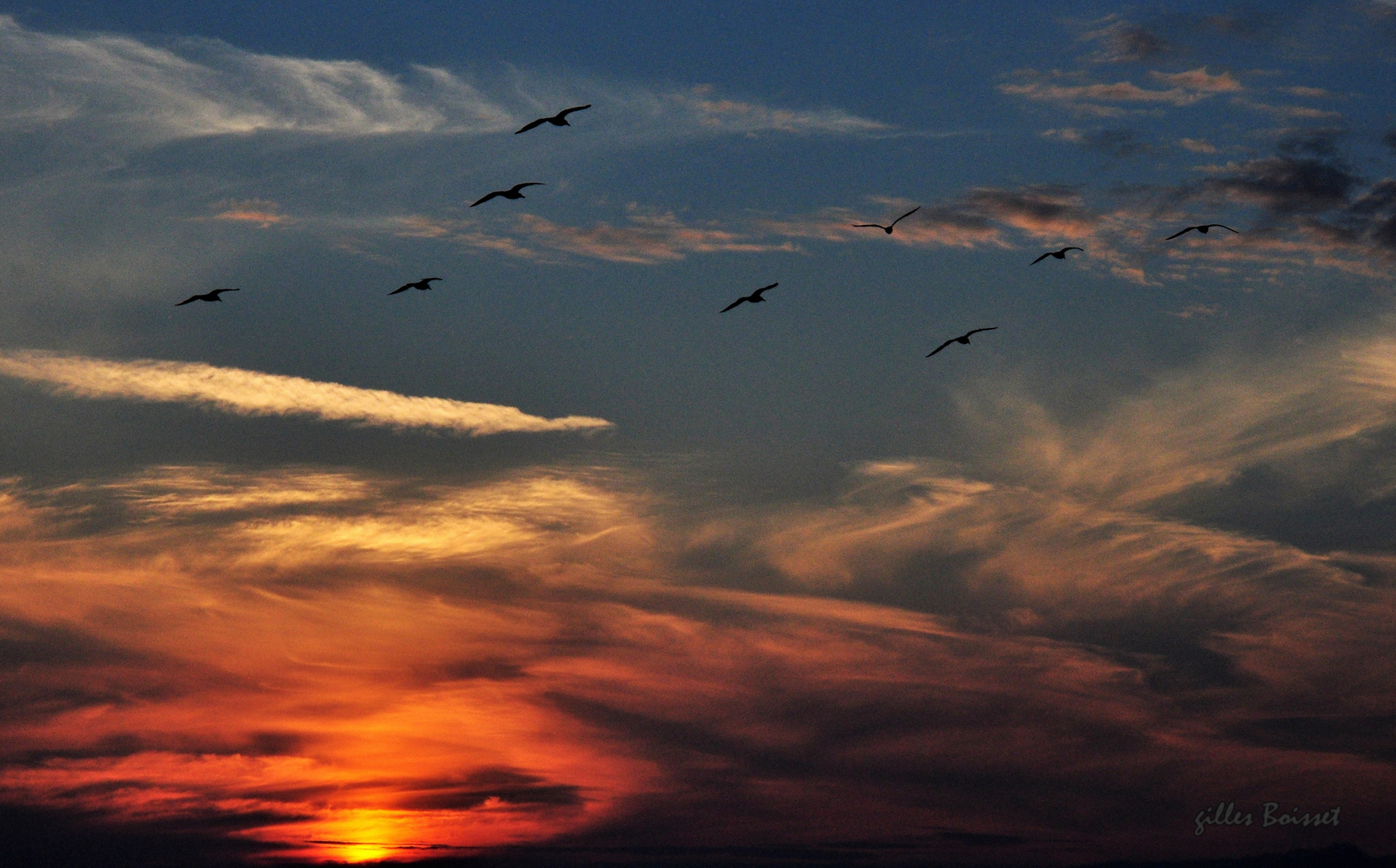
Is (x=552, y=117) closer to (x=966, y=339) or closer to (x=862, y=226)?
(x=862, y=226)

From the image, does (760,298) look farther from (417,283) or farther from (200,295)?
(200,295)

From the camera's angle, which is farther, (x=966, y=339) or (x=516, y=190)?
(x=966, y=339)

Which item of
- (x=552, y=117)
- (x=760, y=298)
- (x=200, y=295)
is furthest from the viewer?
(x=760, y=298)

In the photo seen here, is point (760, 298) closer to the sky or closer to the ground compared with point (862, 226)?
closer to the ground

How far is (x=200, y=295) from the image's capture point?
99250mm

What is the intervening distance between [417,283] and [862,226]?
39413 millimetres

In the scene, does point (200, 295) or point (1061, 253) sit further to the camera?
point (1061, 253)

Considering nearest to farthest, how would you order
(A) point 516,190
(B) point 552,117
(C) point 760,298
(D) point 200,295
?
(B) point 552,117 → (A) point 516,190 → (D) point 200,295 → (C) point 760,298

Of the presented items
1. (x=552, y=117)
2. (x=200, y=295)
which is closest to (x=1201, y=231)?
(x=552, y=117)

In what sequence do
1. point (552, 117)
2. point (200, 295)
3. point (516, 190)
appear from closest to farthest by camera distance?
point (552, 117) < point (516, 190) < point (200, 295)

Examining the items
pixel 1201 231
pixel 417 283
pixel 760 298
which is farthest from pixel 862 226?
pixel 417 283

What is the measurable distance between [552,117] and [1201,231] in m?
60.2

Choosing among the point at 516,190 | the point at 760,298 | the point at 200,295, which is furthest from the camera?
the point at 760,298

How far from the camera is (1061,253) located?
363ft
